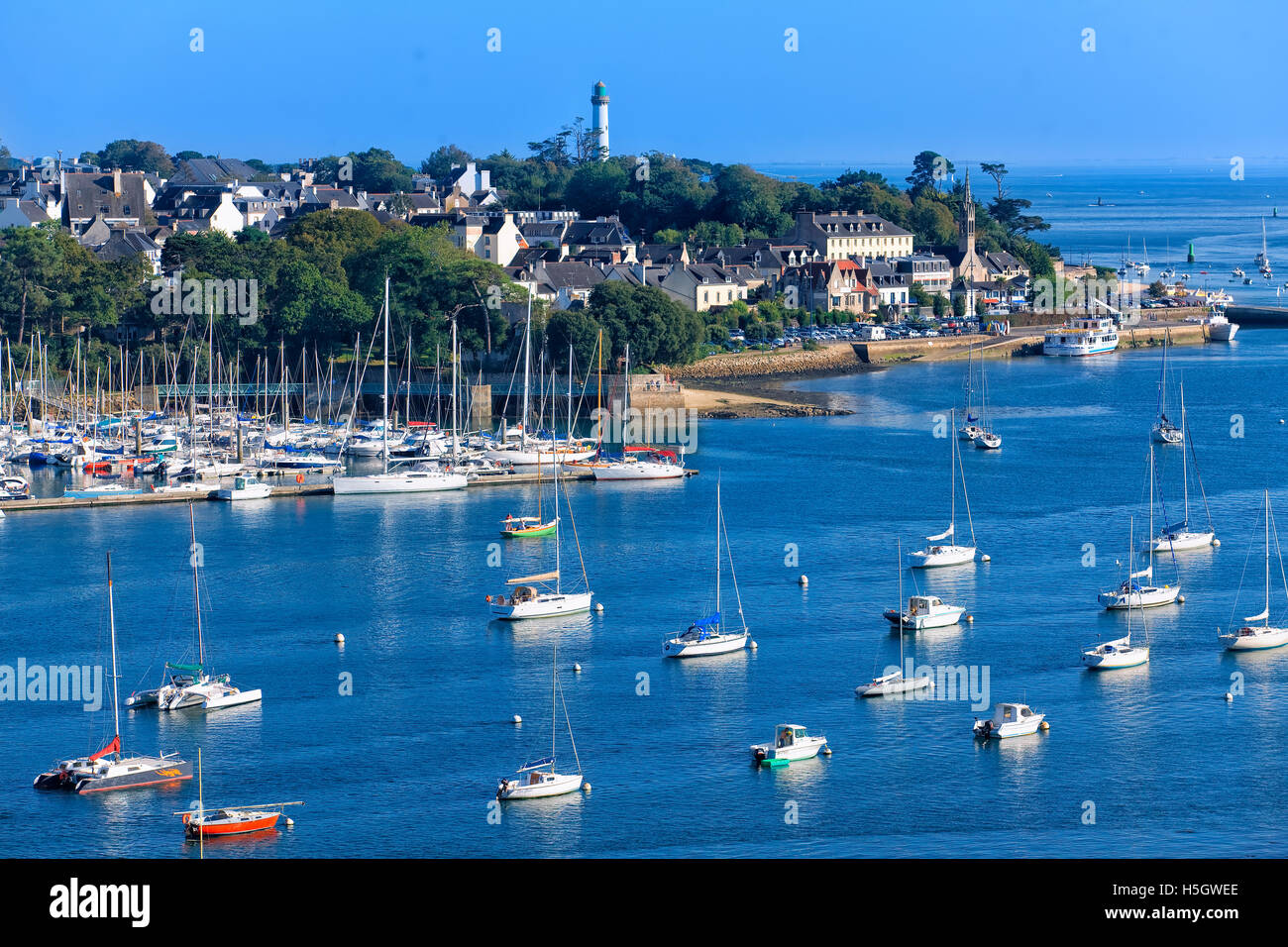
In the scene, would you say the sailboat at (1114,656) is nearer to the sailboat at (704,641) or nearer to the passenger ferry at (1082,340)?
the sailboat at (704,641)

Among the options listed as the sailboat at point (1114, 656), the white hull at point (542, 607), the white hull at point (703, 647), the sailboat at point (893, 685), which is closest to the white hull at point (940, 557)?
the sailboat at point (1114, 656)

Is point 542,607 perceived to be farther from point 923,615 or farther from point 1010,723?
point 1010,723

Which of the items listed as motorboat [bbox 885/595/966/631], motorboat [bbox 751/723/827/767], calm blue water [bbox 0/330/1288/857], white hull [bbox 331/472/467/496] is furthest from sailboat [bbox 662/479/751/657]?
white hull [bbox 331/472/467/496]

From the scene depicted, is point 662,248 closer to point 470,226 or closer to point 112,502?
point 470,226

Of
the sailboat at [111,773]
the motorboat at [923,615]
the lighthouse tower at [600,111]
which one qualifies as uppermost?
the lighthouse tower at [600,111]

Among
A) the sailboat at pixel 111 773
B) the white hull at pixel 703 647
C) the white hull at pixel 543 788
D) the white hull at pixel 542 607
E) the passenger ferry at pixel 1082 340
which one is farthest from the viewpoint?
the passenger ferry at pixel 1082 340

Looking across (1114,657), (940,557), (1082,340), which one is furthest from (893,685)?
(1082,340)
